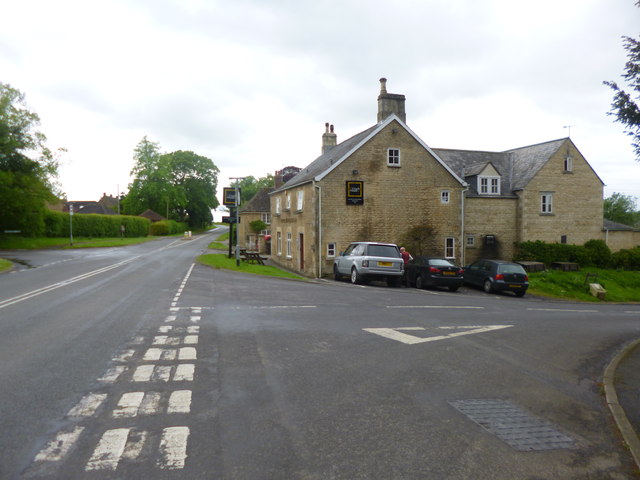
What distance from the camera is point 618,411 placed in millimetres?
5660

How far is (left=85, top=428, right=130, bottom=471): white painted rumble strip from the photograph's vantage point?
402 centimetres

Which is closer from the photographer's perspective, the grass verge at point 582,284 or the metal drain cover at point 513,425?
the metal drain cover at point 513,425

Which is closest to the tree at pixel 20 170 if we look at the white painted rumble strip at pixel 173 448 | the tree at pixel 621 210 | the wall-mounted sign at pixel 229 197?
the wall-mounted sign at pixel 229 197

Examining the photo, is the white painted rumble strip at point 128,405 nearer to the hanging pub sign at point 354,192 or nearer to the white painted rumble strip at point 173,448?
the white painted rumble strip at point 173,448

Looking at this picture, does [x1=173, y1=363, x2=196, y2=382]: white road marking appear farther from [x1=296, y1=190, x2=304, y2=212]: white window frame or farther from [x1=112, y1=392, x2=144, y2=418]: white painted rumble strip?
[x1=296, y1=190, x2=304, y2=212]: white window frame

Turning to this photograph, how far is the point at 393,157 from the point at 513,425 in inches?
1010

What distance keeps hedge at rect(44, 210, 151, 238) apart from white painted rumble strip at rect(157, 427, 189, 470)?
51143 millimetres

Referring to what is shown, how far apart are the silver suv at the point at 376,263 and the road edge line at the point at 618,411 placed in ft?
45.5

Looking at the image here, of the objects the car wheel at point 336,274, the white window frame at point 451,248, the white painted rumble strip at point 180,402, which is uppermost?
the white window frame at point 451,248

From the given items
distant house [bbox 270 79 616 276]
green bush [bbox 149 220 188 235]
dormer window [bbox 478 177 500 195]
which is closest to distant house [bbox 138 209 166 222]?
green bush [bbox 149 220 188 235]

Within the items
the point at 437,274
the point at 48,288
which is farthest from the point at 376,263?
the point at 48,288

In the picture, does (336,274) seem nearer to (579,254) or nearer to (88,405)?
(579,254)

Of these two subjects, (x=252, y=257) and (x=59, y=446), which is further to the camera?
(x=252, y=257)

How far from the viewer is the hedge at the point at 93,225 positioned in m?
50.2
